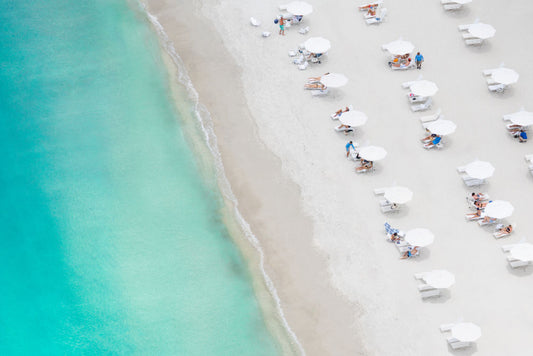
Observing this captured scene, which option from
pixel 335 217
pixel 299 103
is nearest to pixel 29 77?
pixel 299 103

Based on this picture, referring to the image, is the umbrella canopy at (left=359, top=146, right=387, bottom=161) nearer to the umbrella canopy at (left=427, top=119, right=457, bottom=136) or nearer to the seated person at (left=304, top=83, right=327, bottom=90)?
the umbrella canopy at (left=427, top=119, right=457, bottom=136)

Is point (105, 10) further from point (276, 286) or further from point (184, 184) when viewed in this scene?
point (276, 286)

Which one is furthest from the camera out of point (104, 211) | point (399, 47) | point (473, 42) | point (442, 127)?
point (473, 42)

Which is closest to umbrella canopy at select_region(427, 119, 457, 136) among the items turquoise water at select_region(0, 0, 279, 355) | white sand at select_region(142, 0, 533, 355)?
white sand at select_region(142, 0, 533, 355)

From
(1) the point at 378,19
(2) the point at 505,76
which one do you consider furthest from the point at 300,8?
(2) the point at 505,76

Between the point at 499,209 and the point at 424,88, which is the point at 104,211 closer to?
the point at 424,88

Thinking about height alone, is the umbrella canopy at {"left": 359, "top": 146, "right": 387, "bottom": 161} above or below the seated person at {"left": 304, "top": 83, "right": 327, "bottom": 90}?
below

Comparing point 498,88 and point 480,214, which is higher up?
point 498,88
